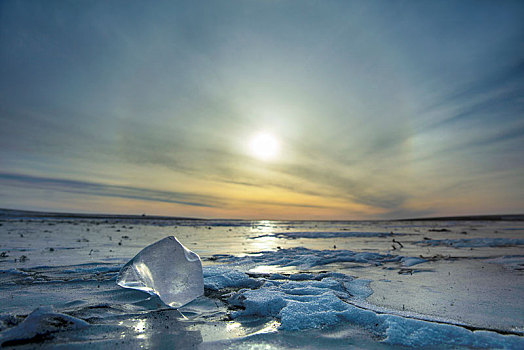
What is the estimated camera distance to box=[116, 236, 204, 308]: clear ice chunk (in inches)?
145

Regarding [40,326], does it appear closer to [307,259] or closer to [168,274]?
[168,274]

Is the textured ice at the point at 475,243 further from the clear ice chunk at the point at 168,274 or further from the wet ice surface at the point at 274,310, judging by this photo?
the clear ice chunk at the point at 168,274

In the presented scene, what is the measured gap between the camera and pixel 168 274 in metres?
3.84

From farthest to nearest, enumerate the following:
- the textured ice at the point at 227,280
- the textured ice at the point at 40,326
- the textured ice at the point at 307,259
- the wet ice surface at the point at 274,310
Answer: the textured ice at the point at 307,259 < the textured ice at the point at 227,280 < the wet ice surface at the point at 274,310 < the textured ice at the point at 40,326

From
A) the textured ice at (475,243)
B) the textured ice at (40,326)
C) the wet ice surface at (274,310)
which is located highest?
the textured ice at (475,243)

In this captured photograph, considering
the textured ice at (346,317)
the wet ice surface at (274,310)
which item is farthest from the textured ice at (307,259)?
the textured ice at (346,317)

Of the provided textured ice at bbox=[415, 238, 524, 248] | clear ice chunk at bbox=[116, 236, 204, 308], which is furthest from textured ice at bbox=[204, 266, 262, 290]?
textured ice at bbox=[415, 238, 524, 248]

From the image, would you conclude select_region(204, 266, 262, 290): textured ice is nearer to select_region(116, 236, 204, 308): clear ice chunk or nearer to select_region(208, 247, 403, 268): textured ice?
select_region(116, 236, 204, 308): clear ice chunk

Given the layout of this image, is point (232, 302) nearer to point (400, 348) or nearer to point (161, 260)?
point (161, 260)

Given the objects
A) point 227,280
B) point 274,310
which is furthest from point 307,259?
point 274,310

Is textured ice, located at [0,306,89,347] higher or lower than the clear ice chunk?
lower

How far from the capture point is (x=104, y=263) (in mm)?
6477

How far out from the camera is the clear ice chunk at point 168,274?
369cm

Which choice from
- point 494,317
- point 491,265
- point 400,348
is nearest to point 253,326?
point 400,348
